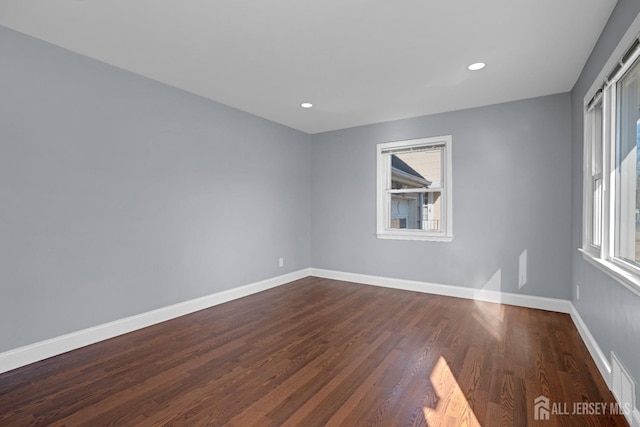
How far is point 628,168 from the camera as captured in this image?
2.04m

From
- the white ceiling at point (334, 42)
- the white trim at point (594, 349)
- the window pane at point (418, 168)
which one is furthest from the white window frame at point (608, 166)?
the window pane at point (418, 168)

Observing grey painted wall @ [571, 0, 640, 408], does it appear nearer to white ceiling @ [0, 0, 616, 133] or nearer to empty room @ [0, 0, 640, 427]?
empty room @ [0, 0, 640, 427]

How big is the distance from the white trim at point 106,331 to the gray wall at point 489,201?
2.17 metres

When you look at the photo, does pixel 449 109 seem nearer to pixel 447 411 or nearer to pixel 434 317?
pixel 434 317

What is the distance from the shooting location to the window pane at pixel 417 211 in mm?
4539

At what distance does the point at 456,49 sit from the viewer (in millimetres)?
2650

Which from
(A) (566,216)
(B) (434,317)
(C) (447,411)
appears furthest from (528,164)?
(C) (447,411)

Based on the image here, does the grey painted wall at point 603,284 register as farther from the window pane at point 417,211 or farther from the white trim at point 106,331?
the white trim at point 106,331

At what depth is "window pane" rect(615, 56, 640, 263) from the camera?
1922 mm

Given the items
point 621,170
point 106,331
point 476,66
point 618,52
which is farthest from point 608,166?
point 106,331

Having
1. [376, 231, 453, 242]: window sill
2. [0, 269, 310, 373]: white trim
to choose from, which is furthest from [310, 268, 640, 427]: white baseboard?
[0, 269, 310, 373]: white trim

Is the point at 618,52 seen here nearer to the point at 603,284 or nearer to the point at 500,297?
the point at 603,284

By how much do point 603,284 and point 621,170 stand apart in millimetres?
824

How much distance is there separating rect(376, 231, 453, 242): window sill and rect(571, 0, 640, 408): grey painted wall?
1426mm
